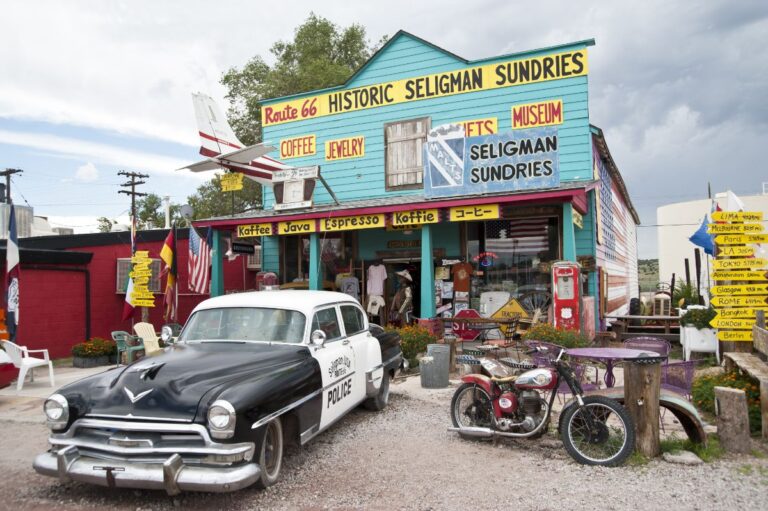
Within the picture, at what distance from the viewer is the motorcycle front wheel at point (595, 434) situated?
16.4ft

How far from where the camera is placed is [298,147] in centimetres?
1588

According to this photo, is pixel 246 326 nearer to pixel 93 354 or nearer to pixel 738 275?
pixel 738 275

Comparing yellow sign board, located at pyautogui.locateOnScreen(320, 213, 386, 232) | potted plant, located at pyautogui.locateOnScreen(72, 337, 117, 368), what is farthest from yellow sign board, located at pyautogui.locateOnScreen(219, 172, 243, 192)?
potted plant, located at pyautogui.locateOnScreen(72, 337, 117, 368)

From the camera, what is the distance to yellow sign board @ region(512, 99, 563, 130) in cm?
1261

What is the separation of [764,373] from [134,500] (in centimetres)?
647

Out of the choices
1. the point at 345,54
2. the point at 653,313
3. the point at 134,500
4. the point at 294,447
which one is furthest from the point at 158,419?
the point at 345,54

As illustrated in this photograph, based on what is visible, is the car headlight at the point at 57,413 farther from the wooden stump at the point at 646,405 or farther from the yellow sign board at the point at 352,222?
the yellow sign board at the point at 352,222

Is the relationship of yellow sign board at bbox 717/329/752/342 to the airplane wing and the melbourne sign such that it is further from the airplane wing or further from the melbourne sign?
the airplane wing

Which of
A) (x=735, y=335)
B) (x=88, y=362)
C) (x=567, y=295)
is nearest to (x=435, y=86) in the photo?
(x=567, y=295)

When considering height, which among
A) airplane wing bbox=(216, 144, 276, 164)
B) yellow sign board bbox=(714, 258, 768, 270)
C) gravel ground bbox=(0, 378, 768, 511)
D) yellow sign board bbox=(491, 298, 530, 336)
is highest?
airplane wing bbox=(216, 144, 276, 164)

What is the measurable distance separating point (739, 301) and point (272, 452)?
21.9 ft

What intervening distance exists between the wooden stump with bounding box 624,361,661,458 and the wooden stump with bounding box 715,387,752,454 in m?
0.75

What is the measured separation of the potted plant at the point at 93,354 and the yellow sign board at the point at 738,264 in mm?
12881

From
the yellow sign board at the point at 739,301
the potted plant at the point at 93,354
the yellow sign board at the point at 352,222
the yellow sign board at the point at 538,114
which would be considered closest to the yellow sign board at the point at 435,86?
the yellow sign board at the point at 538,114
